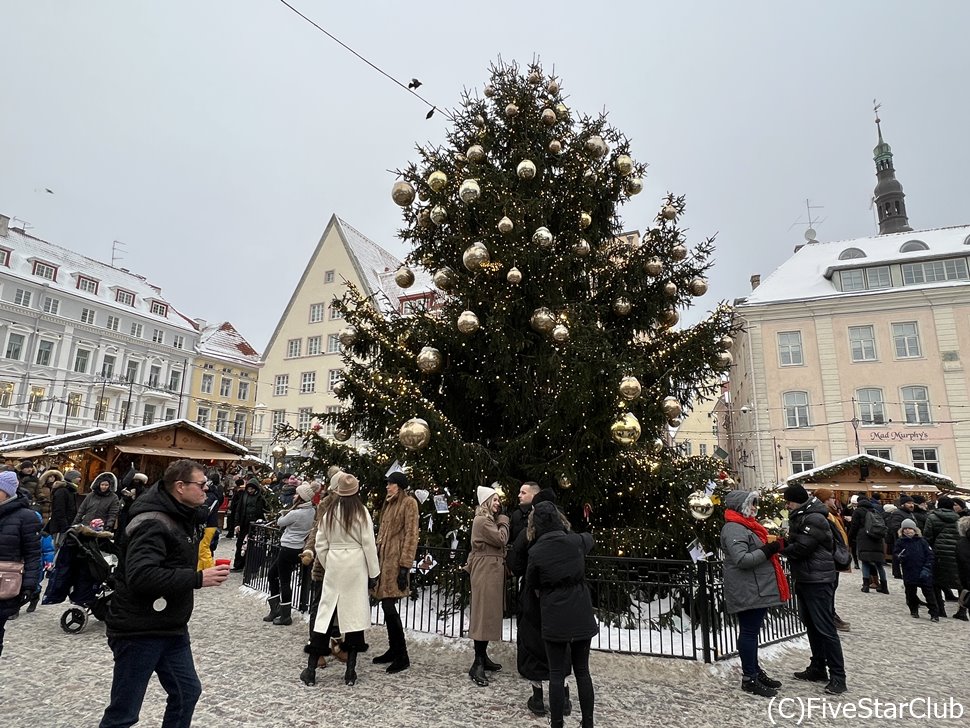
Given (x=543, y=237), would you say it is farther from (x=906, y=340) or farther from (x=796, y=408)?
(x=906, y=340)

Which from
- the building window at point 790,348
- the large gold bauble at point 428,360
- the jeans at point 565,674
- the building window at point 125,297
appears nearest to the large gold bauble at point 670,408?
the large gold bauble at point 428,360

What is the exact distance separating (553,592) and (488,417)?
4898 millimetres

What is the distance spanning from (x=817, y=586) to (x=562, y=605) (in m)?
3.09

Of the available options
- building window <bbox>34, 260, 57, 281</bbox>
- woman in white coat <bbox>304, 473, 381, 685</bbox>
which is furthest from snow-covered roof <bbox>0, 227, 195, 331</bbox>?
woman in white coat <bbox>304, 473, 381, 685</bbox>

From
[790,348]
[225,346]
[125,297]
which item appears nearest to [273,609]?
[790,348]

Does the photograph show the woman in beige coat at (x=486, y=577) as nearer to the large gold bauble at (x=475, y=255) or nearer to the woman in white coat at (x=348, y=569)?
the woman in white coat at (x=348, y=569)

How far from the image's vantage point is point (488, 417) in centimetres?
911

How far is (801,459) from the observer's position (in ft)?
96.1

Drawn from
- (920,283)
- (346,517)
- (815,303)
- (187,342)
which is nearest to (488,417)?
(346,517)

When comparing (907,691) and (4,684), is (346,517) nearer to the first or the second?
(4,684)

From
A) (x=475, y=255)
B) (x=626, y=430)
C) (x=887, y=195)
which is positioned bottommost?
(x=626, y=430)

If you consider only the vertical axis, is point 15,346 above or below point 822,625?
above

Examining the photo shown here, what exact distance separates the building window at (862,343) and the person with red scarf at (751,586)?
28.9 meters

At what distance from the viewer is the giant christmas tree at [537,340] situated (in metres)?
7.05
